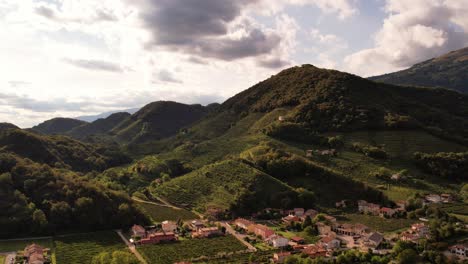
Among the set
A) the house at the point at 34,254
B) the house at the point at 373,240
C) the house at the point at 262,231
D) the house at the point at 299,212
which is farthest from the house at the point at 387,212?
the house at the point at 34,254

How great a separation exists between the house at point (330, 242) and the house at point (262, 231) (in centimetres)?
810

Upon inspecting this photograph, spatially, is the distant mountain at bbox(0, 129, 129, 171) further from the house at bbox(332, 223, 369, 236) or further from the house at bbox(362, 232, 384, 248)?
the house at bbox(362, 232, 384, 248)

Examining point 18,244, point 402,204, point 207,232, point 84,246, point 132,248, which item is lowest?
point 402,204

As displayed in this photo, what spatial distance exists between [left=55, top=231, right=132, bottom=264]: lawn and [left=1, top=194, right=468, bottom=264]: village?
1.73 metres

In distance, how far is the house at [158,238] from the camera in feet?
203

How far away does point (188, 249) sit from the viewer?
193ft

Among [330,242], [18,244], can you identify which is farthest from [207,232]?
[18,244]

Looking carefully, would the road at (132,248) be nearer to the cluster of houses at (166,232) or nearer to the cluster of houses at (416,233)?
the cluster of houses at (166,232)

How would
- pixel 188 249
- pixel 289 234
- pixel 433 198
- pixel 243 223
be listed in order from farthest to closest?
pixel 433 198, pixel 243 223, pixel 289 234, pixel 188 249

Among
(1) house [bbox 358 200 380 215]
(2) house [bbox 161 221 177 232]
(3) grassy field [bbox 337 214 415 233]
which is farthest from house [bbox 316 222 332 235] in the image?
(2) house [bbox 161 221 177 232]

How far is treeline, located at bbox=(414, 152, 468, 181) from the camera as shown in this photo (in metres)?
94.6

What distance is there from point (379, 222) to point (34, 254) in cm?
5653

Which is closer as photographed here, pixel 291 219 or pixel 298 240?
pixel 298 240

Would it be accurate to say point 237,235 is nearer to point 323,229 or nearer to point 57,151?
point 323,229
